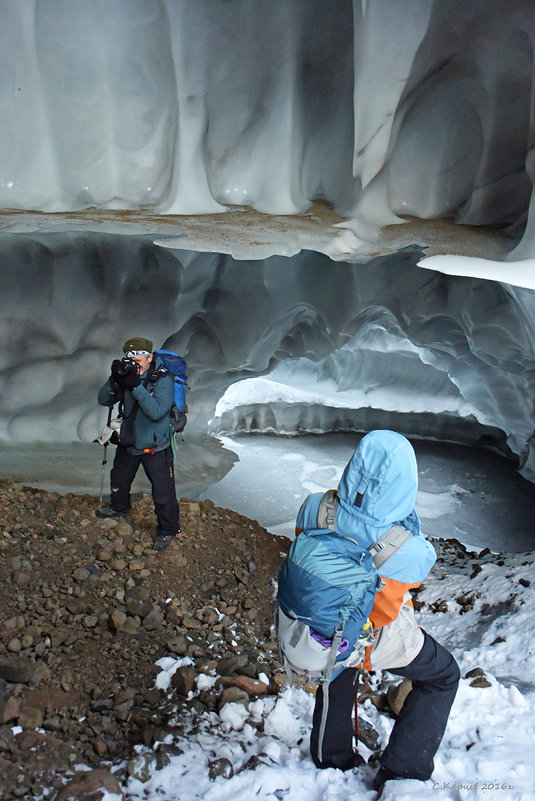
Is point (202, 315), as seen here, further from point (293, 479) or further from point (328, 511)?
point (328, 511)

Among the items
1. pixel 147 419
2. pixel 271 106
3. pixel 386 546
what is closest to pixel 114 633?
pixel 147 419

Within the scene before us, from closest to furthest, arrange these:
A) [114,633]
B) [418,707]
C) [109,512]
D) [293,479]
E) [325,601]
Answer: [325,601], [418,707], [114,633], [109,512], [293,479]

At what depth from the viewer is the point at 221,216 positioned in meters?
3.86

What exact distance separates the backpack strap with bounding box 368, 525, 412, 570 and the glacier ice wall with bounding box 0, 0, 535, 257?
2383mm

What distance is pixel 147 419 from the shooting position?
3.46 m

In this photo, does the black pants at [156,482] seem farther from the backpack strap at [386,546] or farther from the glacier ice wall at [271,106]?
the backpack strap at [386,546]

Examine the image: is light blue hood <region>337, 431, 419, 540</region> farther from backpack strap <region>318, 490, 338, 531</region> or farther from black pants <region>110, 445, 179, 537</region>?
black pants <region>110, 445, 179, 537</region>

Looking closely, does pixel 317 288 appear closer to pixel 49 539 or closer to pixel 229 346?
pixel 229 346

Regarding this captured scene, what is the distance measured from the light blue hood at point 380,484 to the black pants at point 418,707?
455mm

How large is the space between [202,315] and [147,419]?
3.06m

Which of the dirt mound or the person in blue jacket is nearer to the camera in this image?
the person in blue jacket

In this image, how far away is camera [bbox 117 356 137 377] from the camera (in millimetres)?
3311

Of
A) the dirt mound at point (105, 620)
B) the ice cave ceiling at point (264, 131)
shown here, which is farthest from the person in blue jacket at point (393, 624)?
the ice cave ceiling at point (264, 131)

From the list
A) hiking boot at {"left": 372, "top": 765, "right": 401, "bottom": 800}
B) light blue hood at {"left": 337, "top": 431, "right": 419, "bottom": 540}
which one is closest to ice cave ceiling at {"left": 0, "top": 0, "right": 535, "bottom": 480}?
light blue hood at {"left": 337, "top": 431, "right": 419, "bottom": 540}
